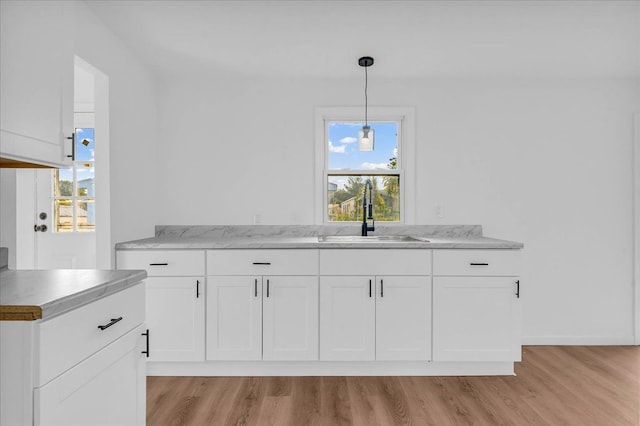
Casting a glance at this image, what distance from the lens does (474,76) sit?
10.6ft

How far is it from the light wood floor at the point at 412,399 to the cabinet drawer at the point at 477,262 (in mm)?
745

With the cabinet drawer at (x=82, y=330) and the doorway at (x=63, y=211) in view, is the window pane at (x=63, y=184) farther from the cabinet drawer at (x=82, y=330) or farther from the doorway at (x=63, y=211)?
the cabinet drawer at (x=82, y=330)

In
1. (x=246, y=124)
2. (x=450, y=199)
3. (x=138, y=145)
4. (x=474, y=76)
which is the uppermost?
(x=474, y=76)

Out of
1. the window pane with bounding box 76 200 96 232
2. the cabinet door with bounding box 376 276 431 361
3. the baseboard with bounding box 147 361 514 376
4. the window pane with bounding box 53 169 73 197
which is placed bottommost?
the baseboard with bounding box 147 361 514 376

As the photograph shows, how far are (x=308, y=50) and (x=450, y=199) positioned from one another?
1.72 m

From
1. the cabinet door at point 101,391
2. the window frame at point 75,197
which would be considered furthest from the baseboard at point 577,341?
the window frame at point 75,197

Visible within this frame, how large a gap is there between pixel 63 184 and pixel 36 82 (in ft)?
8.38

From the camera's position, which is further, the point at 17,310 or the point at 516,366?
the point at 516,366

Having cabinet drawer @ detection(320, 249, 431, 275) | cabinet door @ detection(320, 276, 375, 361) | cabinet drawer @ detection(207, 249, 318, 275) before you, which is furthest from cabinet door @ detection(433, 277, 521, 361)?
cabinet drawer @ detection(207, 249, 318, 275)

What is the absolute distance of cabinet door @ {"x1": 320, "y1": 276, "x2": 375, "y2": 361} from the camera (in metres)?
2.61

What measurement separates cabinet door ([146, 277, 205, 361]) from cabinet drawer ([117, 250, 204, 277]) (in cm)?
6

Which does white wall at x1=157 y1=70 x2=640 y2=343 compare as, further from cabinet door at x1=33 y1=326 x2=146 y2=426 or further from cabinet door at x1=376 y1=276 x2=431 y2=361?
cabinet door at x1=33 y1=326 x2=146 y2=426

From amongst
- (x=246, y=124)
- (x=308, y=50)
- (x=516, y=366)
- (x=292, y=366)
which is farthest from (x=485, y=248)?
(x=246, y=124)

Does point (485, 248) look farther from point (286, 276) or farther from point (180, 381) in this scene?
point (180, 381)
